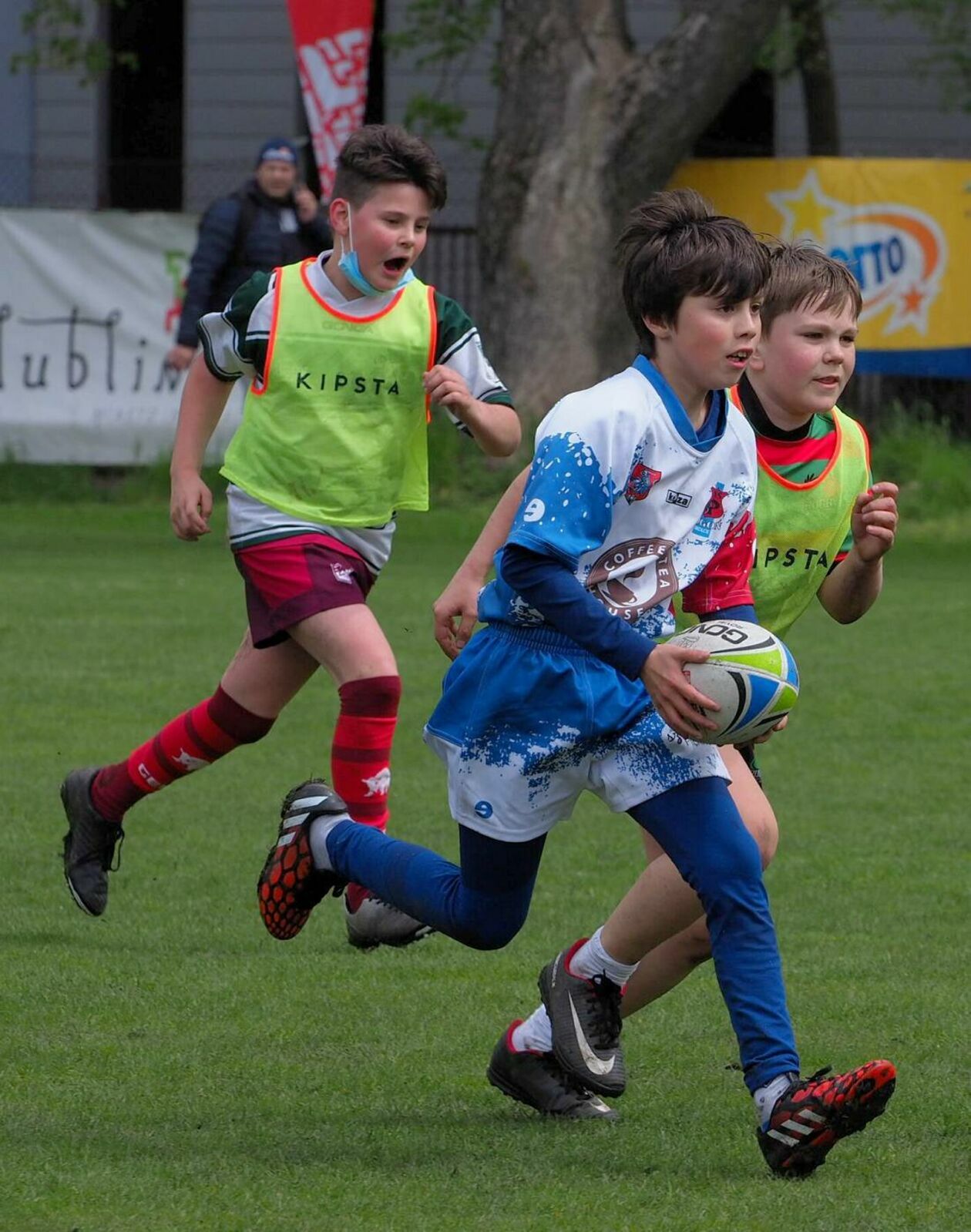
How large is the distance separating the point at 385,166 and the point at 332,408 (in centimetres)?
59

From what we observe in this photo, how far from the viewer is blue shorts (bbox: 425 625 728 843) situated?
3.93 metres

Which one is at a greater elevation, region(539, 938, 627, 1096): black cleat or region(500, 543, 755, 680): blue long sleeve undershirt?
region(500, 543, 755, 680): blue long sleeve undershirt

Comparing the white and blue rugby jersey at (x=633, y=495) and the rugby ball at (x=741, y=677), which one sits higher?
the white and blue rugby jersey at (x=633, y=495)

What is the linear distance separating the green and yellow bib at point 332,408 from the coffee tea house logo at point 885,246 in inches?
470

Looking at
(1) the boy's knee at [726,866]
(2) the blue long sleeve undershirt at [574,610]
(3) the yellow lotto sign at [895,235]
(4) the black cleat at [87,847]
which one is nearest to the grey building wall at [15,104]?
(3) the yellow lotto sign at [895,235]

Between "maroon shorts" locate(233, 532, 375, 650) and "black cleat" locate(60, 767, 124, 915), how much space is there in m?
0.63

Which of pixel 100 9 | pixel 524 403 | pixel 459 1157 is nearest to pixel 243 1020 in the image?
pixel 459 1157

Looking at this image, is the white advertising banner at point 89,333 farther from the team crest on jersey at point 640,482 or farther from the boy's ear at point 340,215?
the team crest on jersey at point 640,482

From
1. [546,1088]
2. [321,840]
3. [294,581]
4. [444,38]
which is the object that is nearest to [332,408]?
[294,581]

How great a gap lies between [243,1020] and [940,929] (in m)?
1.82

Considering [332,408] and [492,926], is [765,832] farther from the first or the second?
[332,408]

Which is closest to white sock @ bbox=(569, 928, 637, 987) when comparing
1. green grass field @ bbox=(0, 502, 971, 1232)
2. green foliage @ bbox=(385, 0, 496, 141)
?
green grass field @ bbox=(0, 502, 971, 1232)

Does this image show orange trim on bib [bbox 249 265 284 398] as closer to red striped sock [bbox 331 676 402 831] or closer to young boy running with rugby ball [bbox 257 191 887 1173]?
red striped sock [bbox 331 676 402 831]

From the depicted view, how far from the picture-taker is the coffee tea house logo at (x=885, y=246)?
1730 cm
